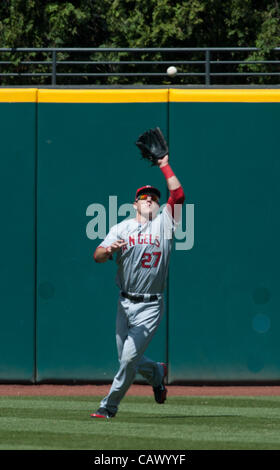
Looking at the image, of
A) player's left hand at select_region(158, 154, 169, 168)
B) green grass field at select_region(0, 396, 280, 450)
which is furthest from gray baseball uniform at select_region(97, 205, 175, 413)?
green grass field at select_region(0, 396, 280, 450)

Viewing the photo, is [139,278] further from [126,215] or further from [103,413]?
[126,215]

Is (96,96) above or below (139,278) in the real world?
above

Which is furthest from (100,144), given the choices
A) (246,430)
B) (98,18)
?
(98,18)

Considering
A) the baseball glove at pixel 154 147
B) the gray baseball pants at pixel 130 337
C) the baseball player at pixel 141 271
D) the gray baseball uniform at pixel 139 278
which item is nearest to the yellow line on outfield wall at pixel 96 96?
the baseball glove at pixel 154 147

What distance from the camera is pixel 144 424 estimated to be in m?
8.42

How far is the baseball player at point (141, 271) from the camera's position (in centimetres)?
864

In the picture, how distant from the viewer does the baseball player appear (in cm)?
864

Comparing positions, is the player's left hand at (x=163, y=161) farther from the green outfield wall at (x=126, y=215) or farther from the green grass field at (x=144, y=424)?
the green outfield wall at (x=126, y=215)

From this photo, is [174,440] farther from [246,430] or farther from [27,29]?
[27,29]

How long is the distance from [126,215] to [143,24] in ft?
27.3

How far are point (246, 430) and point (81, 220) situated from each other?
14.6ft

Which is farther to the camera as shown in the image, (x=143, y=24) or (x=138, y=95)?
(x=143, y=24)

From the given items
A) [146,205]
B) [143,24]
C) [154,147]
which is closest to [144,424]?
[146,205]

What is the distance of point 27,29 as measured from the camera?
63.3 feet
